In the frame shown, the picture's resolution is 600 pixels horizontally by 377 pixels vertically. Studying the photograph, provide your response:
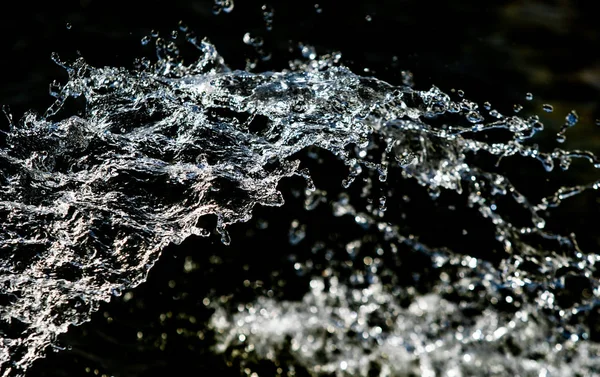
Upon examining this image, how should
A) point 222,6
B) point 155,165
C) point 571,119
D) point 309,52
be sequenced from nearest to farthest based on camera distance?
point 155,165
point 309,52
point 222,6
point 571,119

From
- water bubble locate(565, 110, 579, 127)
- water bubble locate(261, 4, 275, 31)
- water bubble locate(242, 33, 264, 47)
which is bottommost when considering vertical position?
water bubble locate(565, 110, 579, 127)

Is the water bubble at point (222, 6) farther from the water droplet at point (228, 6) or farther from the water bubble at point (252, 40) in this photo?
the water bubble at point (252, 40)

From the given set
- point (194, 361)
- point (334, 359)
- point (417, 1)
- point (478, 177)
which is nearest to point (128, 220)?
point (194, 361)

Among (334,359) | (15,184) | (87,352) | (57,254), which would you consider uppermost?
(15,184)

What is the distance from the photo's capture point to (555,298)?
11.7 feet

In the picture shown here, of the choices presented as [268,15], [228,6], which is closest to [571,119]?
[268,15]

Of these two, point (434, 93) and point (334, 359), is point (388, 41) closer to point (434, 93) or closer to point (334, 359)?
point (434, 93)

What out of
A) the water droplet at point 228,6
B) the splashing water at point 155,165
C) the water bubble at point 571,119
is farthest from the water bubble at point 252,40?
the water bubble at point 571,119

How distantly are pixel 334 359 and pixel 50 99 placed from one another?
1.87 metres

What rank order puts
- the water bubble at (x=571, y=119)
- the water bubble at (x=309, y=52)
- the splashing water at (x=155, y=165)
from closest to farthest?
the splashing water at (x=155, y=165) → the water bubble at (x=309, y=52) → the water bubble at (x=571, y=119)

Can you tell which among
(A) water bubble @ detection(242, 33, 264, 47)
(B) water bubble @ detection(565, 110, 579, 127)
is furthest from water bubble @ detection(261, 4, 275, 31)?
(B) water bubble @ detection(565, 110, 579, 127)

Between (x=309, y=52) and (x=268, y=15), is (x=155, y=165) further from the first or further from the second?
(x=268, y=15)

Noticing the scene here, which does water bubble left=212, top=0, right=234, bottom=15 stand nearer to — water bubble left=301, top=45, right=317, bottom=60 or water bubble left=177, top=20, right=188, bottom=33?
water bubble left=177, top=20, right=188, bottom=33

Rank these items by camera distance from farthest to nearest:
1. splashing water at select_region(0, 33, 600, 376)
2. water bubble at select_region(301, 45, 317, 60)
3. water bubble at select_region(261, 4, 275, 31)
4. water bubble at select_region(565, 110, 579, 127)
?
water bubble at select_region(565, 110, 579, 127)
water bubble at select_region(261, 4, 275, 31)
water bubble at select_region(301, 45, 317, 60)
splashing water at select_region(0, 33, 600, 376)
